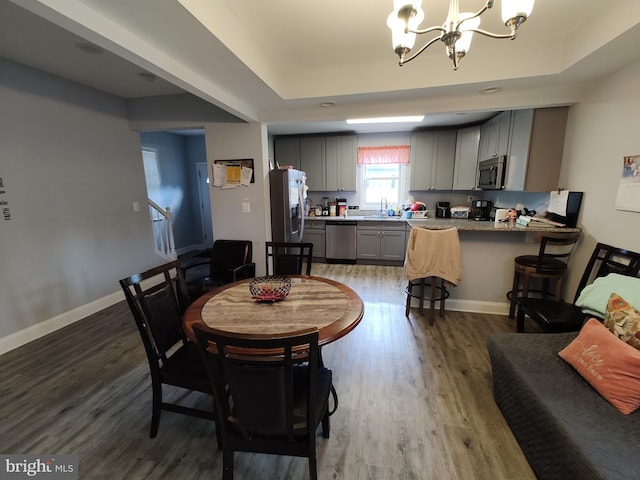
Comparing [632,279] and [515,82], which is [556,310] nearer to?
[632,279]

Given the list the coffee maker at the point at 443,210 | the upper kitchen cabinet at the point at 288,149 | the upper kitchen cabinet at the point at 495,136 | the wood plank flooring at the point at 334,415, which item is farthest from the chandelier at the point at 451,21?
the upper kitchen cabinet at the point at 288,149

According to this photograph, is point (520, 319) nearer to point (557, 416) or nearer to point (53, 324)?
point (557, 416)

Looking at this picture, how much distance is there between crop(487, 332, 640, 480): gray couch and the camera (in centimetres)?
104

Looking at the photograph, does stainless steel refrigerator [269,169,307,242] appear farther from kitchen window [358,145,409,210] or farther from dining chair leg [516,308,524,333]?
dining chair leg [516,308,524,333]

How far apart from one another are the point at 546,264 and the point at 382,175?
3.31 m

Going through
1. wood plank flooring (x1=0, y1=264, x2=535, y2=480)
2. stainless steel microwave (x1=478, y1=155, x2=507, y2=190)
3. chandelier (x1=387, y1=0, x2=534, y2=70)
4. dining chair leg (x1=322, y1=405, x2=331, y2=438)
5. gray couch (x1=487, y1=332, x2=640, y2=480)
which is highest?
chandelier (x1=387, y1=0, x2=534, y2=70)

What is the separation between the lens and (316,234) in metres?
5.14

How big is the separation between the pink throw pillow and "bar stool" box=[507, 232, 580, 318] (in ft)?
3.56

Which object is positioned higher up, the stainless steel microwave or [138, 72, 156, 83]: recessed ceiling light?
[138, 72, 156, 83]: recessed ceiling light

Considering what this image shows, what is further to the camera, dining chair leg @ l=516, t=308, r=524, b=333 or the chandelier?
dining chair leg @ l=516, t=308, r=524, b=333

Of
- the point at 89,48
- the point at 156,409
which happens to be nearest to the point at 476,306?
the point at 156,409

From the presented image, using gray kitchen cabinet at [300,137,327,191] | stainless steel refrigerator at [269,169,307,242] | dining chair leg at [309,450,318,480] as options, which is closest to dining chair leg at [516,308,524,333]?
dining chair leg at [309,450,318,480]

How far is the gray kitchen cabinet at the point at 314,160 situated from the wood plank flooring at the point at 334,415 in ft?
10.9

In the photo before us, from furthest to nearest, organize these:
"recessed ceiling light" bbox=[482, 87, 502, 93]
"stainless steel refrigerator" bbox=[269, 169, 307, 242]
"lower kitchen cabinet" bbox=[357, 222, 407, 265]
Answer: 1. "lower kitchen cabinet" bbox=[357, 222, 407, 265]
2. "stainless steel refrigerator" bbox=[269, 169, 307, 242]
3. "recessed ceiling light" bbox=[482, 87, 502, 93]
